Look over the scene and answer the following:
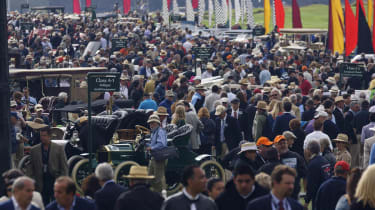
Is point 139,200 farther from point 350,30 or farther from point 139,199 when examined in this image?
point 350,30

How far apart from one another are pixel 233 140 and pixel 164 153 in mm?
2721

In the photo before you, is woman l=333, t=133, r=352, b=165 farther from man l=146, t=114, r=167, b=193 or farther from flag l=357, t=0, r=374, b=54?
flag l=357, t=0, r=374, b=54

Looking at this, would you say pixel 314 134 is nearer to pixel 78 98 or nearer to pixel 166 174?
pixel 166 174

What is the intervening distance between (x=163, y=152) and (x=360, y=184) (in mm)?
6290

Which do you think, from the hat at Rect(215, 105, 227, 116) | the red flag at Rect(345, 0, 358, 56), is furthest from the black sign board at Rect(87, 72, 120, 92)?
the red flag at Rect(345, 0, 358, 56)

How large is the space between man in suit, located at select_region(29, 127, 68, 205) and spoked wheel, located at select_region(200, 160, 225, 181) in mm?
2760

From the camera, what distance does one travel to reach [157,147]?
44.6 feet

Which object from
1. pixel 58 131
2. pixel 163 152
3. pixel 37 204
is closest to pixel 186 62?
pixel 58 131

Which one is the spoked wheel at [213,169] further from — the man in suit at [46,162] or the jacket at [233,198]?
the jacket at [233,198]

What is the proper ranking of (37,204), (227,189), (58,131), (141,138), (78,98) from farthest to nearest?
(78,98) < (58,131) < (141,138) < (37,204) < (227,189)

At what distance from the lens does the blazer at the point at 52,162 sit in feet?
40.2

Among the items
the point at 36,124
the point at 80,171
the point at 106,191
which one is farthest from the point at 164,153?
the point at 106,191

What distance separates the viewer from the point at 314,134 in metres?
13.5

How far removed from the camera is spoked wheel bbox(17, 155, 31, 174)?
1258 cm
